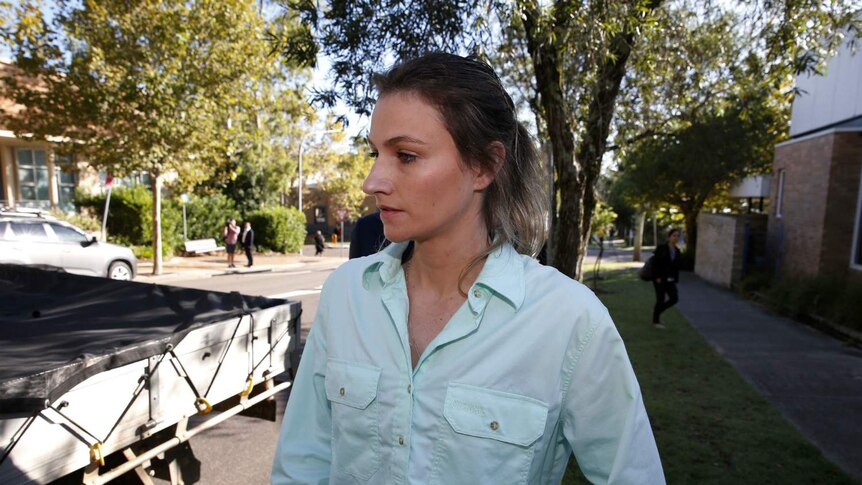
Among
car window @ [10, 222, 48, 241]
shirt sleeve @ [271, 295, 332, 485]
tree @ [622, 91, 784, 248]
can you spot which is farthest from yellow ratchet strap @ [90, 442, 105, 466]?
tree @ [622, 91, 784, 248]

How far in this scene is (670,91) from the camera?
334 inches

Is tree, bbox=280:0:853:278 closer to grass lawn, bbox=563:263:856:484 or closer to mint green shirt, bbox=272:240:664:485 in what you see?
grass lawn, bbox=563:263:856:484

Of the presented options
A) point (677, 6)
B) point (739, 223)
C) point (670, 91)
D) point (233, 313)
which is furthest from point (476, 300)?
point (739, 223)

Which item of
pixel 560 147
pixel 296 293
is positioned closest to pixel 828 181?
pixel 560 147

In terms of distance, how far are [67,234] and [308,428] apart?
1419 cm

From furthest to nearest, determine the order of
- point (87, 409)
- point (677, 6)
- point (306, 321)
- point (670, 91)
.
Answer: point (306, 321)
point (670, 91)
point (677, 6)
point (87, 409)

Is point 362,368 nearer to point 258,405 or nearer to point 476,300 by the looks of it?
point 476,300

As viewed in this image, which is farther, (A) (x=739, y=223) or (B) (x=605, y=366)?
(A) (x=739, y=223)

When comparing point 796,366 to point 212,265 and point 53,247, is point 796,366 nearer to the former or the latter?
point 53,247

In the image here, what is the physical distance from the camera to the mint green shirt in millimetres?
1325

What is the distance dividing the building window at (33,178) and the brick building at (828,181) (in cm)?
2842

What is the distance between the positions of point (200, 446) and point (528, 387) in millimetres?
4208

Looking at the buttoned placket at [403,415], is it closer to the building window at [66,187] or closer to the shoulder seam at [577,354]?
the shoulder seam at [577,354]

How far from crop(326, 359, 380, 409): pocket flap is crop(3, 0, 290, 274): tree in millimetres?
14521
